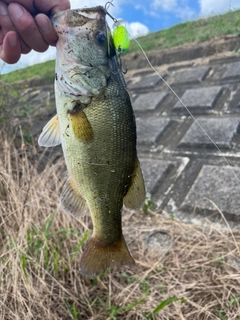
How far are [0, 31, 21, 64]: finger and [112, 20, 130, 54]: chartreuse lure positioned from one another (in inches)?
15.3

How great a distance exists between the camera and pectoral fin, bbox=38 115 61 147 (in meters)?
1.33

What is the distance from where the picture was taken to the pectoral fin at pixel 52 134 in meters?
1.33

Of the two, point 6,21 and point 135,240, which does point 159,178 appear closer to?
point 135,240

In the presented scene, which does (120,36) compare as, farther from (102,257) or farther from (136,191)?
(102,257)

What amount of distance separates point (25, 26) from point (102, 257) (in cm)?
88

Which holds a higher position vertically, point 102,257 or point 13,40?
point 13,40

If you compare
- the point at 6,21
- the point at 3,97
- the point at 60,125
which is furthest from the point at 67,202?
the point at 3,97

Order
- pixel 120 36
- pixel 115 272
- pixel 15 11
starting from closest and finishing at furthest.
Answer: pixel 120 36, pixel 15 11, pixel 115 272

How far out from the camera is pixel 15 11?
1327mm

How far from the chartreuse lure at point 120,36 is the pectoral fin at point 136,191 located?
0.38 metres

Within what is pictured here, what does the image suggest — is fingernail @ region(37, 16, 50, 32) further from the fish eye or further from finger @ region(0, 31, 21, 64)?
the fish eye

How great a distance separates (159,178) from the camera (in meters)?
2.92

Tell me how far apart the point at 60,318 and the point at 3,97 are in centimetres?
245

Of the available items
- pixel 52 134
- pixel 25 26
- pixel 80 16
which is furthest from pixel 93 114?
pixel 25 26
